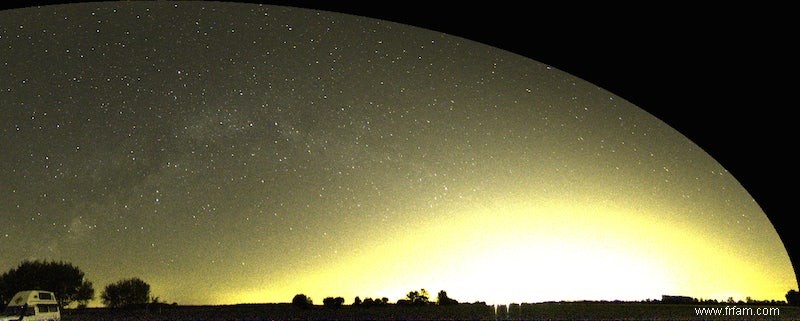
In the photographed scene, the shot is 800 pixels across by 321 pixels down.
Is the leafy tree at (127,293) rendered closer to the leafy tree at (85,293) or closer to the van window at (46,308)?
the leafy tree at (85,293)

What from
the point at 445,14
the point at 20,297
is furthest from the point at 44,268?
the point at 445,14

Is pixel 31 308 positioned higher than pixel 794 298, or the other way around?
pixel 794 298

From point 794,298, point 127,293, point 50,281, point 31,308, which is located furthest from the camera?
point 127,293

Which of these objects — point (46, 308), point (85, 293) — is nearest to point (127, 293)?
point (85, 293)

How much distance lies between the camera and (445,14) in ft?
23.4

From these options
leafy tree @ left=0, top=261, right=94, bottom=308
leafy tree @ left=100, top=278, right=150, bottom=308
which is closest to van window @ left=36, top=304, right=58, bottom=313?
leafy tree @ left=0, top=261, right=94, bottom=308

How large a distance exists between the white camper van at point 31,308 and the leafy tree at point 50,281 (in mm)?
36233

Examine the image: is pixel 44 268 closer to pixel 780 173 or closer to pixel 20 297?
pixel 20 297

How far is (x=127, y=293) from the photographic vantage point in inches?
3676

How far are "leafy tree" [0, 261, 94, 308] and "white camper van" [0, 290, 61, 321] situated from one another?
36233 millimetres

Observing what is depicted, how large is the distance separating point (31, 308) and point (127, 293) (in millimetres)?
70263

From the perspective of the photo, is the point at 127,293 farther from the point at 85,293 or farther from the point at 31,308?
the point at 31,308

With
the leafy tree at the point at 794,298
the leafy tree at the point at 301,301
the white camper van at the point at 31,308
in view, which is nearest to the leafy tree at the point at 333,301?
the leafy tree at the point at 301,301

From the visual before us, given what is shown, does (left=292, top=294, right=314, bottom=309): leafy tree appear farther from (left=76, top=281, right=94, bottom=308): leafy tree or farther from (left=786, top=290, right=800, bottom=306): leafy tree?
(left=786, top=290, right=800, bottom=306): leafy tree
